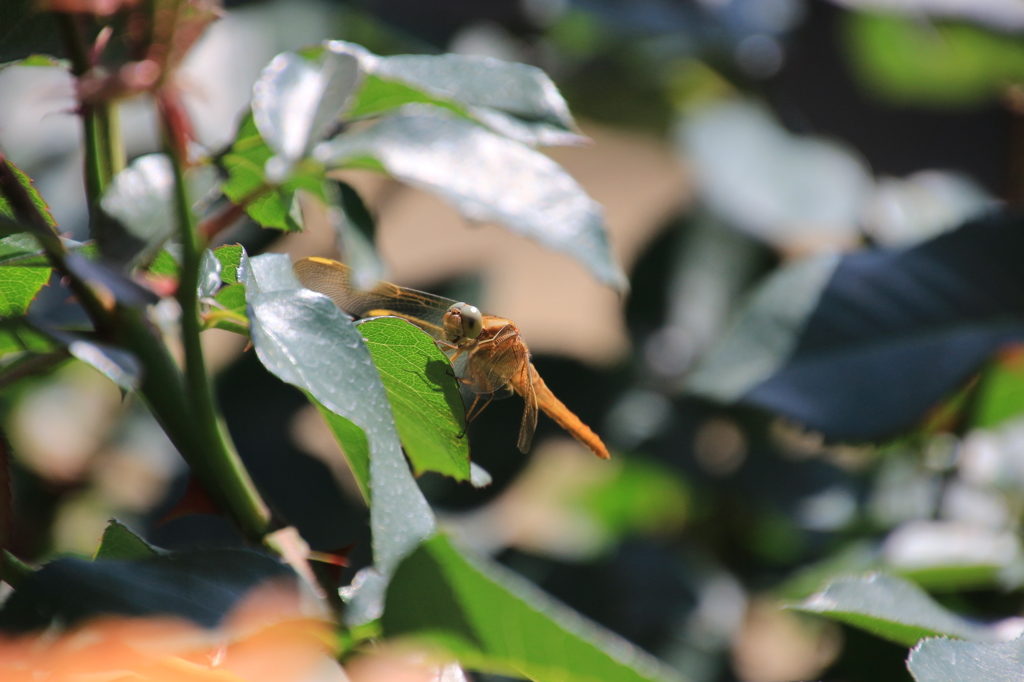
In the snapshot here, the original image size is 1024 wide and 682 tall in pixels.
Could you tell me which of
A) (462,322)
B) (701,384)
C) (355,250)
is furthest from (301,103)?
(701,384)

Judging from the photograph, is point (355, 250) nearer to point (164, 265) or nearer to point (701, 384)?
point (164, 265)

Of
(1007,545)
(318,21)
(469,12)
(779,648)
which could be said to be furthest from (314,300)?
(469,12)

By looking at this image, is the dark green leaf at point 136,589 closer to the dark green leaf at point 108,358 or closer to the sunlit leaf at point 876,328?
the dark green leaf at point 108,358

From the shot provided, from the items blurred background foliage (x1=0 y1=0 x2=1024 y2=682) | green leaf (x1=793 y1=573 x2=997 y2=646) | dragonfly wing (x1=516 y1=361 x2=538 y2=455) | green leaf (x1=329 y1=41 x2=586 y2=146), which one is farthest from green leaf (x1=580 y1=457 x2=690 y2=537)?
green leaf (x1=329 y1=41 x2=586 y2=146)

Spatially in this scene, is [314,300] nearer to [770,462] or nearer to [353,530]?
[353,530]

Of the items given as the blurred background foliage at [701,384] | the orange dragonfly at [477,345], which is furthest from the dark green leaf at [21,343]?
the blurred background foliage at [701,384]
